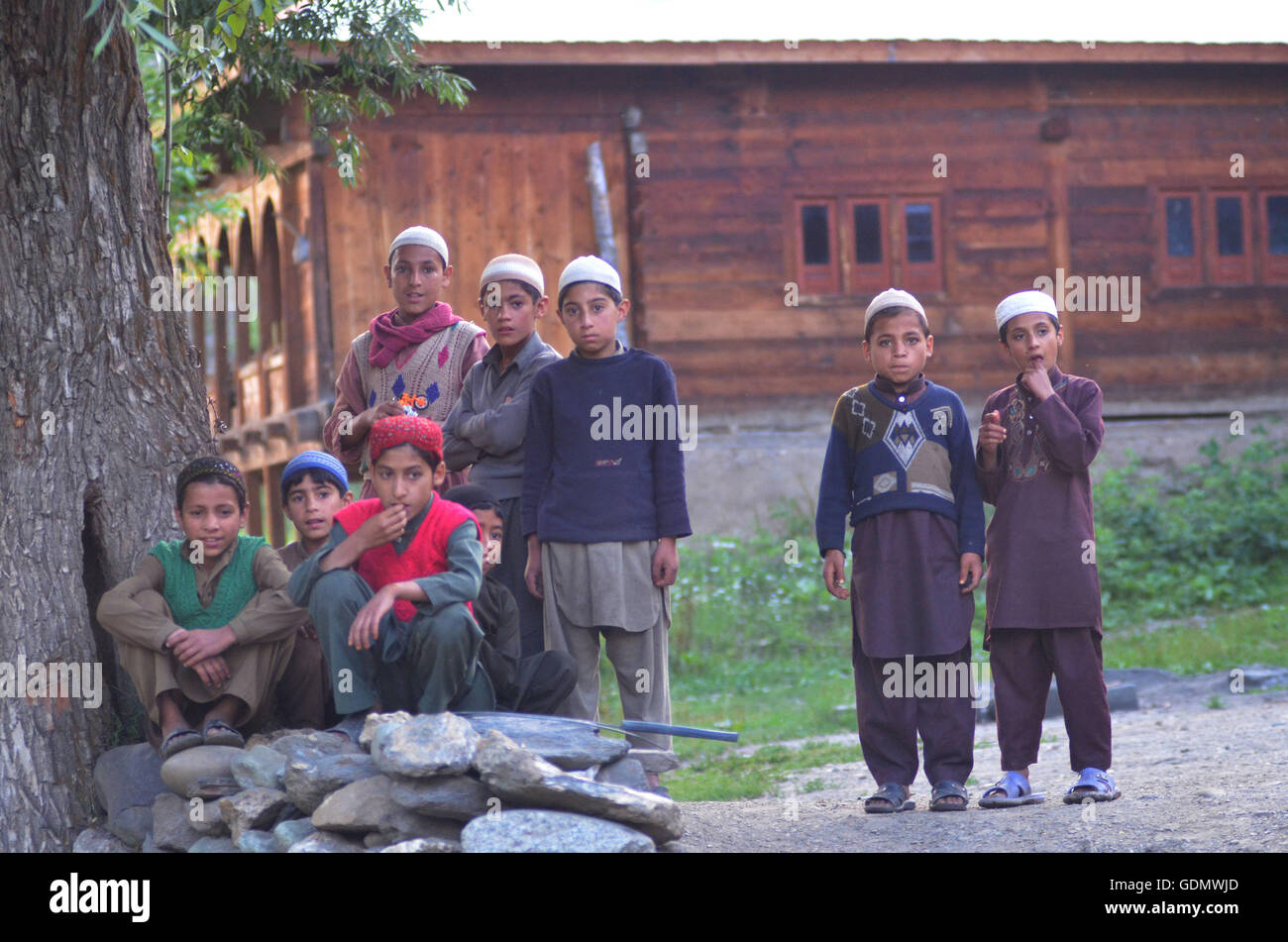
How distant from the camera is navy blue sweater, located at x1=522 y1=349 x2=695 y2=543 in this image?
4.93 m

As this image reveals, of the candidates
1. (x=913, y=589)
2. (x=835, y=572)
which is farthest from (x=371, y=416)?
(x=913, y=589)

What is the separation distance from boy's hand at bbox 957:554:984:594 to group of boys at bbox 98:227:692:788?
97 cm

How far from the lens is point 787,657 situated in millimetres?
10969

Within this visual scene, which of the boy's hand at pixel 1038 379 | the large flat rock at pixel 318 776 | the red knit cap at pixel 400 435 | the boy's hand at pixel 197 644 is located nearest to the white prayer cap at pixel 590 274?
the red knit cap at pixel 400 435

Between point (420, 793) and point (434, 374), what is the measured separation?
199 cm

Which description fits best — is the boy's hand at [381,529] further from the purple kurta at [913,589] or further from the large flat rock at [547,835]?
the purple kurta at [913,589]

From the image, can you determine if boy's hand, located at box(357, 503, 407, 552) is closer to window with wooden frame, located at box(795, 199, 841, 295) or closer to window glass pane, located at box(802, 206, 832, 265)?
window with wooden frame, located at box(795, 199, 841, 295)

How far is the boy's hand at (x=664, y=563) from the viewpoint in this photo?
4914 millimetres

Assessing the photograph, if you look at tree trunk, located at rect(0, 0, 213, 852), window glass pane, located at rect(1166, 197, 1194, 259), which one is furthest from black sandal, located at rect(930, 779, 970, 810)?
window glass pane, located at rect(1166, 197, 1194, 259)

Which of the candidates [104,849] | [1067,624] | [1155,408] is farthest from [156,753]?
[1155,408]

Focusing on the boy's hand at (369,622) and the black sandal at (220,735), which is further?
the black sandal at (220,735)

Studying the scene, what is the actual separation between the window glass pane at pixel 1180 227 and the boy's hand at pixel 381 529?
11.9 meters

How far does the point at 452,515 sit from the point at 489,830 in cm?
107
